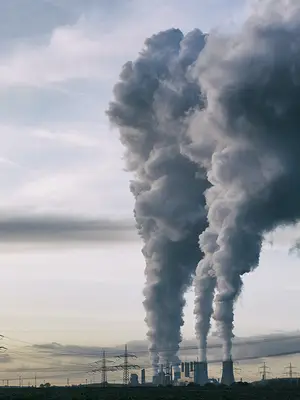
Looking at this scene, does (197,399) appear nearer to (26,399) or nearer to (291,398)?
(291,398)

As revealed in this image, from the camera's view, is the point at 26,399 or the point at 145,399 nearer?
the point at 145,399

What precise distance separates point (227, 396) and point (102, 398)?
2318 centimetres

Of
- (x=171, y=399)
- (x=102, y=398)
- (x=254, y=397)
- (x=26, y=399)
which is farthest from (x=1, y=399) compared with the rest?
(x=254, y=397)

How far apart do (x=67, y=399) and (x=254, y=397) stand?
3488cm

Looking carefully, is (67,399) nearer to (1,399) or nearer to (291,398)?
(1,399)

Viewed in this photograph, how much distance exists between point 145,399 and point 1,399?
29.3 metres

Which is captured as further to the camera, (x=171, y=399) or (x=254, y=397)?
(x=254, y=397)

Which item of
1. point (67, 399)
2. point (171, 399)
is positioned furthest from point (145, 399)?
point (67, 399)

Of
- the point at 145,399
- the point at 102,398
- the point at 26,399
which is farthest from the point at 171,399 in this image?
the point at 26,399

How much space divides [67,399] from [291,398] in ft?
135

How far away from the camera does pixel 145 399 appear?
178 metres

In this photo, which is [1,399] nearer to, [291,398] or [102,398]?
[102,398]

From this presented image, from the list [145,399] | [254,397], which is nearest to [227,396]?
[254,397]

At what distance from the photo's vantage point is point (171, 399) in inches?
7013
